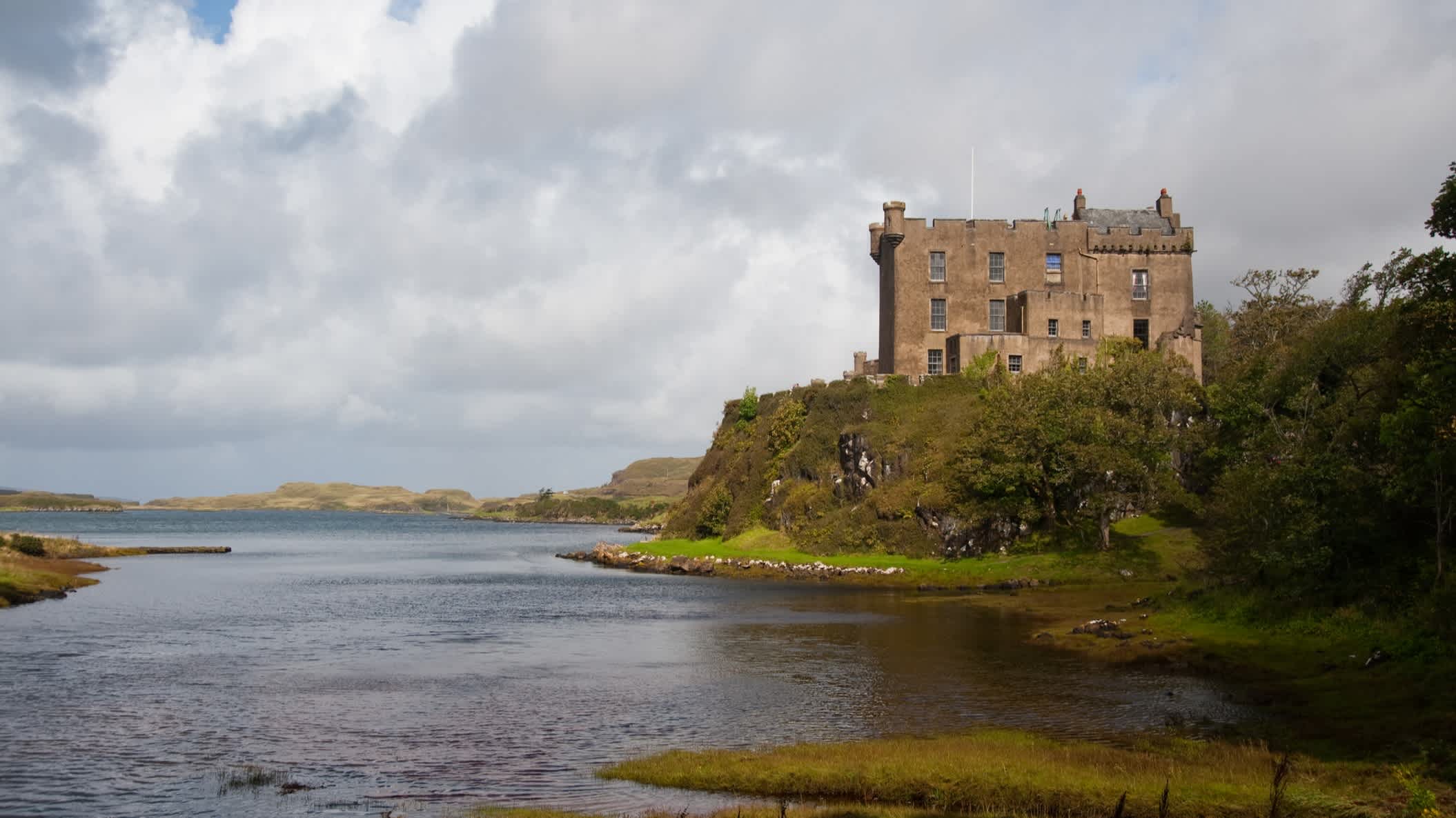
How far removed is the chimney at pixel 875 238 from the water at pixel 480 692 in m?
39.6

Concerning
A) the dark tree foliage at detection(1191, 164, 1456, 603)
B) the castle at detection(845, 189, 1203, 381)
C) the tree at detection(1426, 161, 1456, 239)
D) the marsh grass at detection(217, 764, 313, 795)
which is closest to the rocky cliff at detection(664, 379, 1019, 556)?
the castle at detection(845, 189, 1203, 381)

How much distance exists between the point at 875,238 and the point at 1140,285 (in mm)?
21402

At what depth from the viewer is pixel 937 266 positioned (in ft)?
293

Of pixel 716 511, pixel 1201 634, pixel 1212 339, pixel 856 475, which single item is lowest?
pixel 1201 634

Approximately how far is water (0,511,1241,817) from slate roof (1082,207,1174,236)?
45.0 meters

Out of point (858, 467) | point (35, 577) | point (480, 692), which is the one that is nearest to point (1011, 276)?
point (858, 467)

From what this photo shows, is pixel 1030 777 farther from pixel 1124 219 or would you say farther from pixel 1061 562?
pixel 1124 219

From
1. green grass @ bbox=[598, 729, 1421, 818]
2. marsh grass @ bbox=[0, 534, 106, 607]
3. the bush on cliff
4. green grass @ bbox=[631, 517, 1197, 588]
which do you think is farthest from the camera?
the bush on cliff

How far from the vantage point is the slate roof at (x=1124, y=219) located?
297 ft

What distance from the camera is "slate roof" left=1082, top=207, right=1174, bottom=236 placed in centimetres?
9050

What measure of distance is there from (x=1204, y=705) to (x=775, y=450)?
216ft

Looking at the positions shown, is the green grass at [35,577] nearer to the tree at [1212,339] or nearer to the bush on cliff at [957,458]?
the bush on cliff at [957,458]

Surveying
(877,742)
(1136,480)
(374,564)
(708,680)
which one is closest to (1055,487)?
(1136,480)

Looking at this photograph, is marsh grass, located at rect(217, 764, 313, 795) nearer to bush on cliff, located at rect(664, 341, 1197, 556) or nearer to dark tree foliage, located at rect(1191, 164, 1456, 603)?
dark tree foliage, located at rect(1191, 164, 1456, 603)
